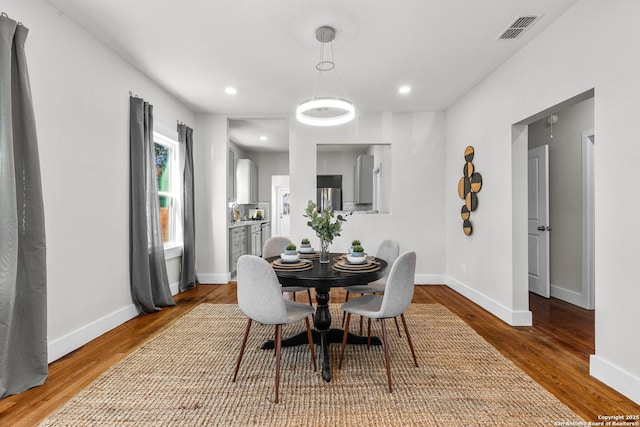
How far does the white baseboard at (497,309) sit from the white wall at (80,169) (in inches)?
148

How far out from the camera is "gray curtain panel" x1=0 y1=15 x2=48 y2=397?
6.37 feet

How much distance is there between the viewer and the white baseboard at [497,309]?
3.18m

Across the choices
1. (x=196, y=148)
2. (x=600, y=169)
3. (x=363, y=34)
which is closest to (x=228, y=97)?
(x=196, y=148)

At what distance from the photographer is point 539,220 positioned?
13.8 ft

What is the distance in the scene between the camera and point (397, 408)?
183 centimetres

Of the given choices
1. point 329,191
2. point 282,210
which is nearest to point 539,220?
point 329,191

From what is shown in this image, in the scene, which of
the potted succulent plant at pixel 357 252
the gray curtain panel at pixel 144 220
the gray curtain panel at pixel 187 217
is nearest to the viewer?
the potted succulent plant at pixel 357 252

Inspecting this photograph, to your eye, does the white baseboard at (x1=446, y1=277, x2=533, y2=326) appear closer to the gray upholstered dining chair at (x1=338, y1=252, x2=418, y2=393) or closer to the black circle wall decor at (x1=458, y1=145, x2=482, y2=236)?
the black circle wall decor at (x1=458, y1=145, x2=482, y2=236)

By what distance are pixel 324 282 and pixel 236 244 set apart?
3.74 m

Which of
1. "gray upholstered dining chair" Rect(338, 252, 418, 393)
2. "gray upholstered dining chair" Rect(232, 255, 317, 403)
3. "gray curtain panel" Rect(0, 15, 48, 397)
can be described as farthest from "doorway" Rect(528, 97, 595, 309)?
"gray curtain panel" Rect(0, 15, 48, 397)

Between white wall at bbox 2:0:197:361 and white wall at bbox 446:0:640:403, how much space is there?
149 inches

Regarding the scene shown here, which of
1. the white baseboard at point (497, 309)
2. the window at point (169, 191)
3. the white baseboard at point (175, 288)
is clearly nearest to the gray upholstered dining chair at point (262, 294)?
the white baseboard at point (497, 309)

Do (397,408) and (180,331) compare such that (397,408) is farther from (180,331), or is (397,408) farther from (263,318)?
(180,331)

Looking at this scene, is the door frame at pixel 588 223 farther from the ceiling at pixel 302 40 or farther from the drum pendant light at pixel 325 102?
the drum pendant light at pixel 325 102
